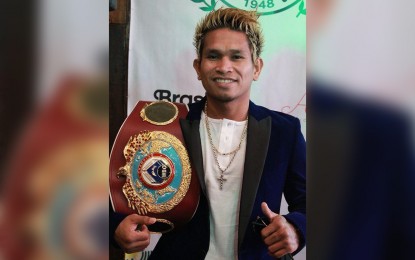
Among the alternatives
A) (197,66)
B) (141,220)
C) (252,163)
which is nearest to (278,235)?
(252,163)

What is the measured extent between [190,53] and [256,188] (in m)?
0.33

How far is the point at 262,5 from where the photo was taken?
2.57 feet

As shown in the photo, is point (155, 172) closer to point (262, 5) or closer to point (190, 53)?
point (190, 53)

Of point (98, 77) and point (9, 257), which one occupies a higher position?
point (98, 77)

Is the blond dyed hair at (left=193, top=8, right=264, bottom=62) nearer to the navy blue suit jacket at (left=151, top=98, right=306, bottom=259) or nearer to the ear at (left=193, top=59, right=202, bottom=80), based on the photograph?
the ear at (left=193, top=59, right=202, bottom=80)

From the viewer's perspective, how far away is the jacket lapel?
75cm

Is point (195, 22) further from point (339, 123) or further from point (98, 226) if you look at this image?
point (98, 226)

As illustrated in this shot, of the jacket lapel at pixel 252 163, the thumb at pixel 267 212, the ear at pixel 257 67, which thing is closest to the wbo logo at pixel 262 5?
the ear at pixel 257 67

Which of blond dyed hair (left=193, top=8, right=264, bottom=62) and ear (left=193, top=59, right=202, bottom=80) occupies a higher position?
blond dyed hair (left=193, top=8, right=264, bottom=62)

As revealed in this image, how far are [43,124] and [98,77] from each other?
0.25ft

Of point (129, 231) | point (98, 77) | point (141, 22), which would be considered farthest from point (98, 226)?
point (141, 22)

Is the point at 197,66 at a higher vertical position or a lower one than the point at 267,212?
Answer: higher

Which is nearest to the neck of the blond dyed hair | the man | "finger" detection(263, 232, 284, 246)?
the man

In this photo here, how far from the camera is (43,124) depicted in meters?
0.37
